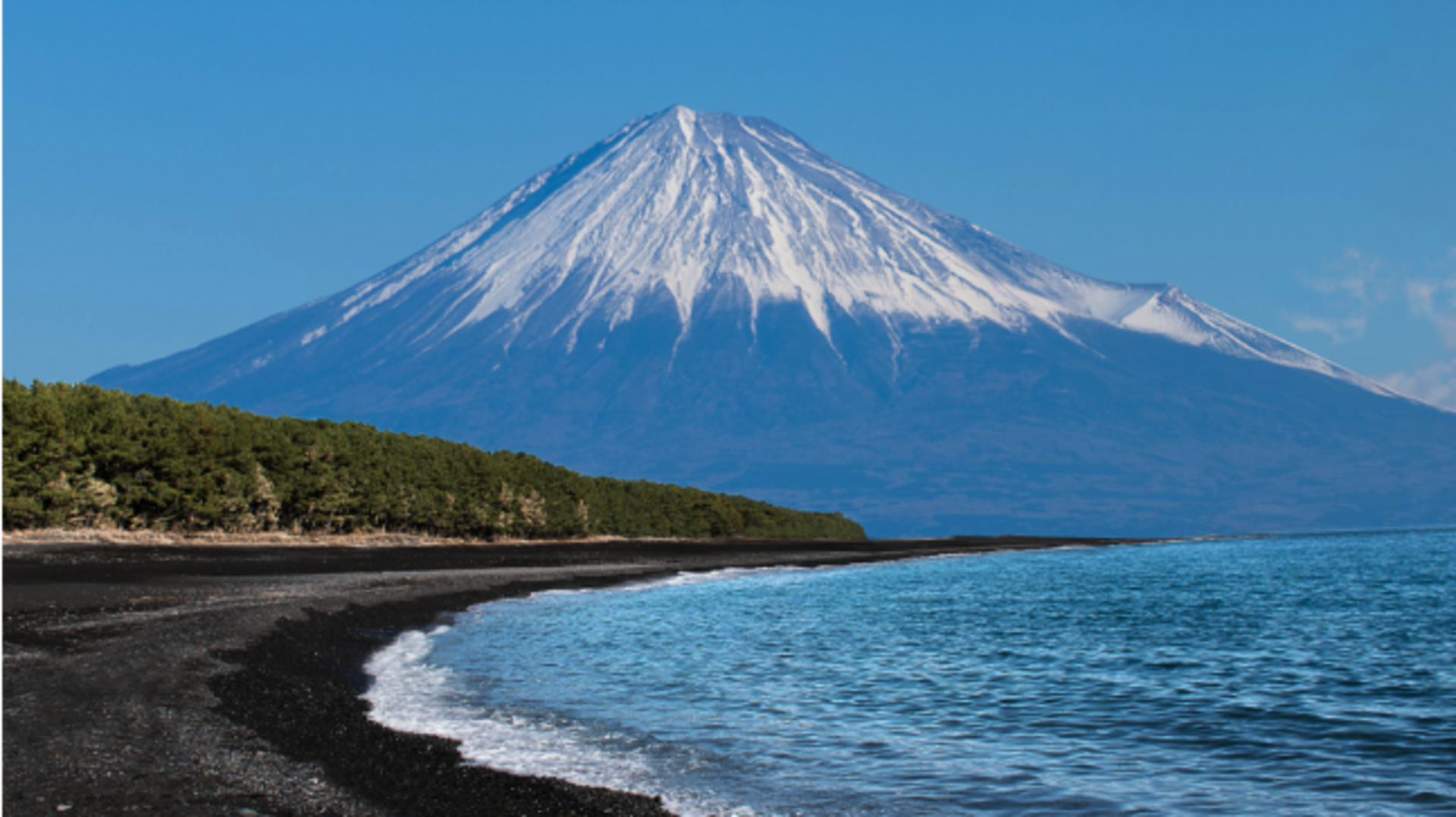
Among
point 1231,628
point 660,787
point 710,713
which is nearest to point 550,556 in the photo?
point 1231,628

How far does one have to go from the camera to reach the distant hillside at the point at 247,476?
49406 mm

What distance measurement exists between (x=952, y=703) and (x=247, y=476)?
51408mm

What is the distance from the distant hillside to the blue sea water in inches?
947

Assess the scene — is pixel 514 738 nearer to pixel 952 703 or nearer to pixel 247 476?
pixel 952 703

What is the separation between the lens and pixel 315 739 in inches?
620

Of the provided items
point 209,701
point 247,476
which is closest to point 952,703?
point 209,701

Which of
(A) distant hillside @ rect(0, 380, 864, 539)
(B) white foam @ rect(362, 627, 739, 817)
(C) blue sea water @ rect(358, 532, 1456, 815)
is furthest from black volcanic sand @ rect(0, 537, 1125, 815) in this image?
(A) distant hillside @ rect(0, 380, 864, 539)

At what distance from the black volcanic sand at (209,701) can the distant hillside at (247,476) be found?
35.7ft

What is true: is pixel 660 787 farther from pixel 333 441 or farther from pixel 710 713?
pixel 333 441

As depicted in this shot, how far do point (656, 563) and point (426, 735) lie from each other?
57.8 m

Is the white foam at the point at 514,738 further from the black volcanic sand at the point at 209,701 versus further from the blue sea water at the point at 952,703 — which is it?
the black volcanic sand at the point at 209,701

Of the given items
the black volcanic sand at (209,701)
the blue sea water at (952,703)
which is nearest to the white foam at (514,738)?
the blue sea water at (952,703)

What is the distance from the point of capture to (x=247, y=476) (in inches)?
2435

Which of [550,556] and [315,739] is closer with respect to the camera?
[315,739]
